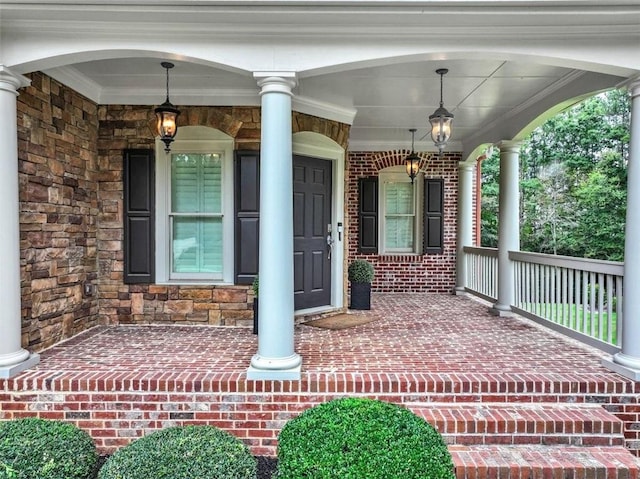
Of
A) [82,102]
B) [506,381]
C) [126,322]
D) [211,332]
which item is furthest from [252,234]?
[506,381]

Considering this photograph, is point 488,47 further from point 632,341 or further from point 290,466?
point 290,466

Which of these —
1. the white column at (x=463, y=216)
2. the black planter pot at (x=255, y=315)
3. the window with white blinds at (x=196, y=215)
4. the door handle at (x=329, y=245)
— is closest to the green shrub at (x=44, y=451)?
the black planter pot at (x=255, y=315)

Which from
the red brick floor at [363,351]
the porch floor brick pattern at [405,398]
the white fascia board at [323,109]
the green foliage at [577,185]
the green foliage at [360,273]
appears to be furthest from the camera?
the green foliage at [577,185]

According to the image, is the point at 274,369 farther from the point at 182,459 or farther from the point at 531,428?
the point at 531,428

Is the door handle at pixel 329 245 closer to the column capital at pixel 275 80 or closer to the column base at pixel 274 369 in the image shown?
the column base at pixel 274 369

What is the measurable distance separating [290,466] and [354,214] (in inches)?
221

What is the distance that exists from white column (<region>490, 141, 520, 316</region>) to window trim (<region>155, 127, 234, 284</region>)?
3.50m

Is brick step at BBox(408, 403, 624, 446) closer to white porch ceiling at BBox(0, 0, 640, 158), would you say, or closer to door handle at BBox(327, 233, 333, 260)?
white porch ceiling at BBox(0, 0, 640, 158)

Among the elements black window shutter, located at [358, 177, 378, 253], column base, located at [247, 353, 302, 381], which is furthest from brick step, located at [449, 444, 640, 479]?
black window shutter, located at [358, 177, 378, 253]

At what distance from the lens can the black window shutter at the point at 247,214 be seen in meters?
4.58

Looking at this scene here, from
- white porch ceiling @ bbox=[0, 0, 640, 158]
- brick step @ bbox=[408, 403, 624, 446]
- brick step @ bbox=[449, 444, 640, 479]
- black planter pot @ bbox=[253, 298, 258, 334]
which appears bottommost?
Result: brick step @ bbox=[449, 444, 640, 479]

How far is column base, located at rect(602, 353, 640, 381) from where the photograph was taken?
3.02 m

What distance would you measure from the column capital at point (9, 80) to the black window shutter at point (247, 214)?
79.8 inches

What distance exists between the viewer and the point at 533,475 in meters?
2.49
